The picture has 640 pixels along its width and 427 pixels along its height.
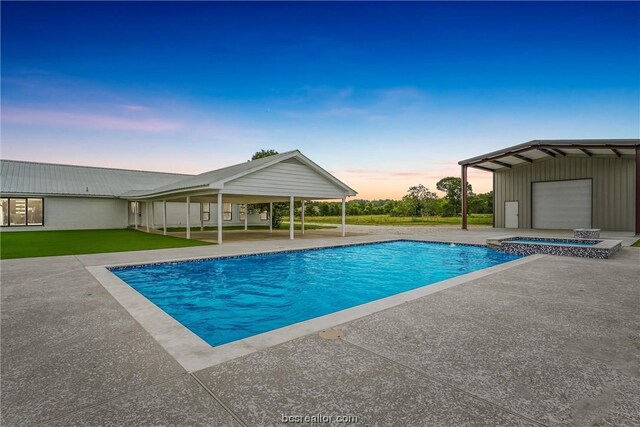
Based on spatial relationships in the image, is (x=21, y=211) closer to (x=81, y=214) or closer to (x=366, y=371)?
(x=81, y=214)

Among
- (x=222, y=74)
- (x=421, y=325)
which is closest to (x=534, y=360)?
(x=421, y=325)

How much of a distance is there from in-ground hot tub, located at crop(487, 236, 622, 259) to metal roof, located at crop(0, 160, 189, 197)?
2496 cm

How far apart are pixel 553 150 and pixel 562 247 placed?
11.5 metres

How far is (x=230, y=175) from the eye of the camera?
Answer: 13.0 meters

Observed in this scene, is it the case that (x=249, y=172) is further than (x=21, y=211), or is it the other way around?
(x=21, y=211)

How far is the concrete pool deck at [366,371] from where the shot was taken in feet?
6.96

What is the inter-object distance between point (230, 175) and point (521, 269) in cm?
1040

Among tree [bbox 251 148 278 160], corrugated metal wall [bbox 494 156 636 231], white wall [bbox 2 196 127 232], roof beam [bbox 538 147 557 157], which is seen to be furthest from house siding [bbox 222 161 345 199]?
white wall [bbox 2 196 127 232]

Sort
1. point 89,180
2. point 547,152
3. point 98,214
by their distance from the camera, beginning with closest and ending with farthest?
point 547,152 → point 98,214 → point 89,180

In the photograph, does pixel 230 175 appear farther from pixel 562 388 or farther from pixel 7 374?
pixel 562 388

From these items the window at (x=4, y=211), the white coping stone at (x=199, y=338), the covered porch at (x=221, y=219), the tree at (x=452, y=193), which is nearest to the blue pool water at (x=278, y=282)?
the white coping stone at (x=199, y=338)

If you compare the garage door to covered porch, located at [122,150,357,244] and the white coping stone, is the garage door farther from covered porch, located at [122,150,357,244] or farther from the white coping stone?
the white coping stone

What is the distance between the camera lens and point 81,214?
883 inches

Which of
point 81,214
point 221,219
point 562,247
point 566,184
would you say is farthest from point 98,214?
point 566,184
